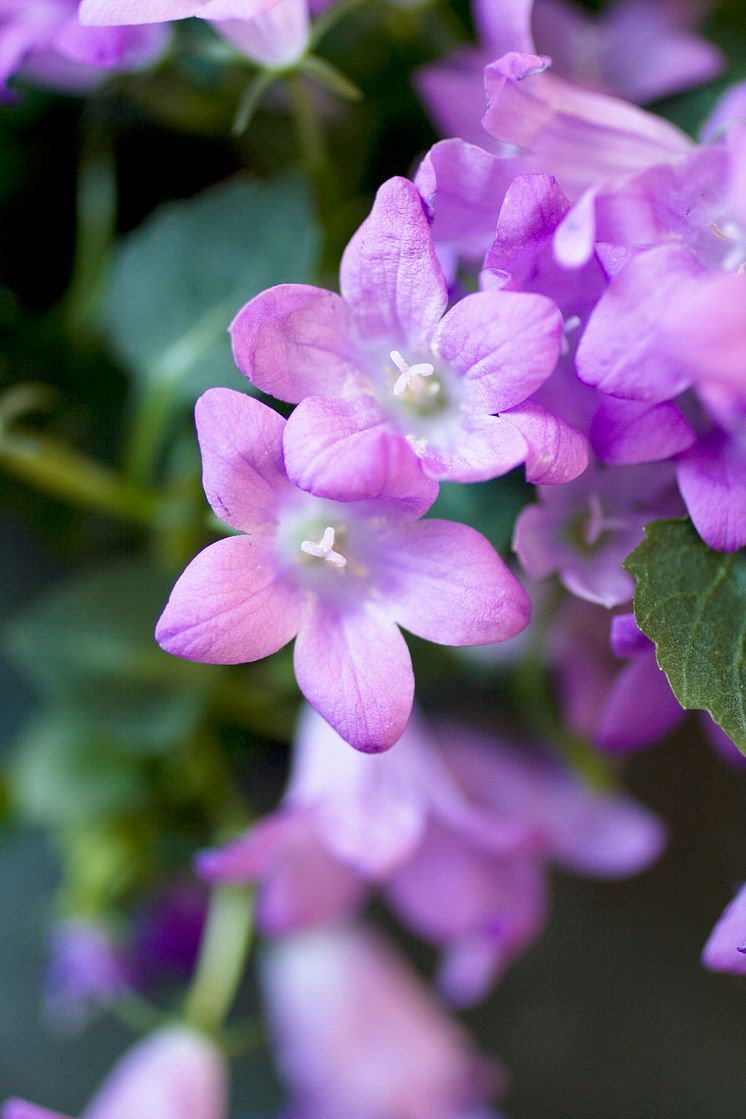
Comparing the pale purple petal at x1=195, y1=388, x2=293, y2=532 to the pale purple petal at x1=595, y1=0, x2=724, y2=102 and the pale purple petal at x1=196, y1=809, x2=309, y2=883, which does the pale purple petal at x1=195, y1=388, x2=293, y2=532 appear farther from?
the pale purple petal at x1=595, y1=0, x2=724, y2=102

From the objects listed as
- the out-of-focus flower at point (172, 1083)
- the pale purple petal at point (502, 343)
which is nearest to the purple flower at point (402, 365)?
the pale purple petal at point (502, 343)

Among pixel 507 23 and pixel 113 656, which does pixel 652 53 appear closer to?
pixel 507 23

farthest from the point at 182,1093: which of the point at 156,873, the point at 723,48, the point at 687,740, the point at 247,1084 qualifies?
the point at 723,48

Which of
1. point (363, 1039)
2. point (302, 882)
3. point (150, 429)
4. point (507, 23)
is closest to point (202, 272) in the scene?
point (150, 429)

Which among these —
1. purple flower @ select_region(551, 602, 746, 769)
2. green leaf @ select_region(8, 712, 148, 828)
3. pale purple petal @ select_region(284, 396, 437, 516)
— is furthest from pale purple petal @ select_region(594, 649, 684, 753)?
green leaf @ select_region(8, 712, 148, 828)

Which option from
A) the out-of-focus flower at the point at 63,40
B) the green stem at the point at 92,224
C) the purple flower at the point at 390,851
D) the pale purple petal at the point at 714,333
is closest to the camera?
the pale purple petal at the point at 714,333

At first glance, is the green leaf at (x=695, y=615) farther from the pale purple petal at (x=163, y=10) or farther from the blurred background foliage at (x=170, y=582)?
the pale purple petal at (x=163, y=10)
